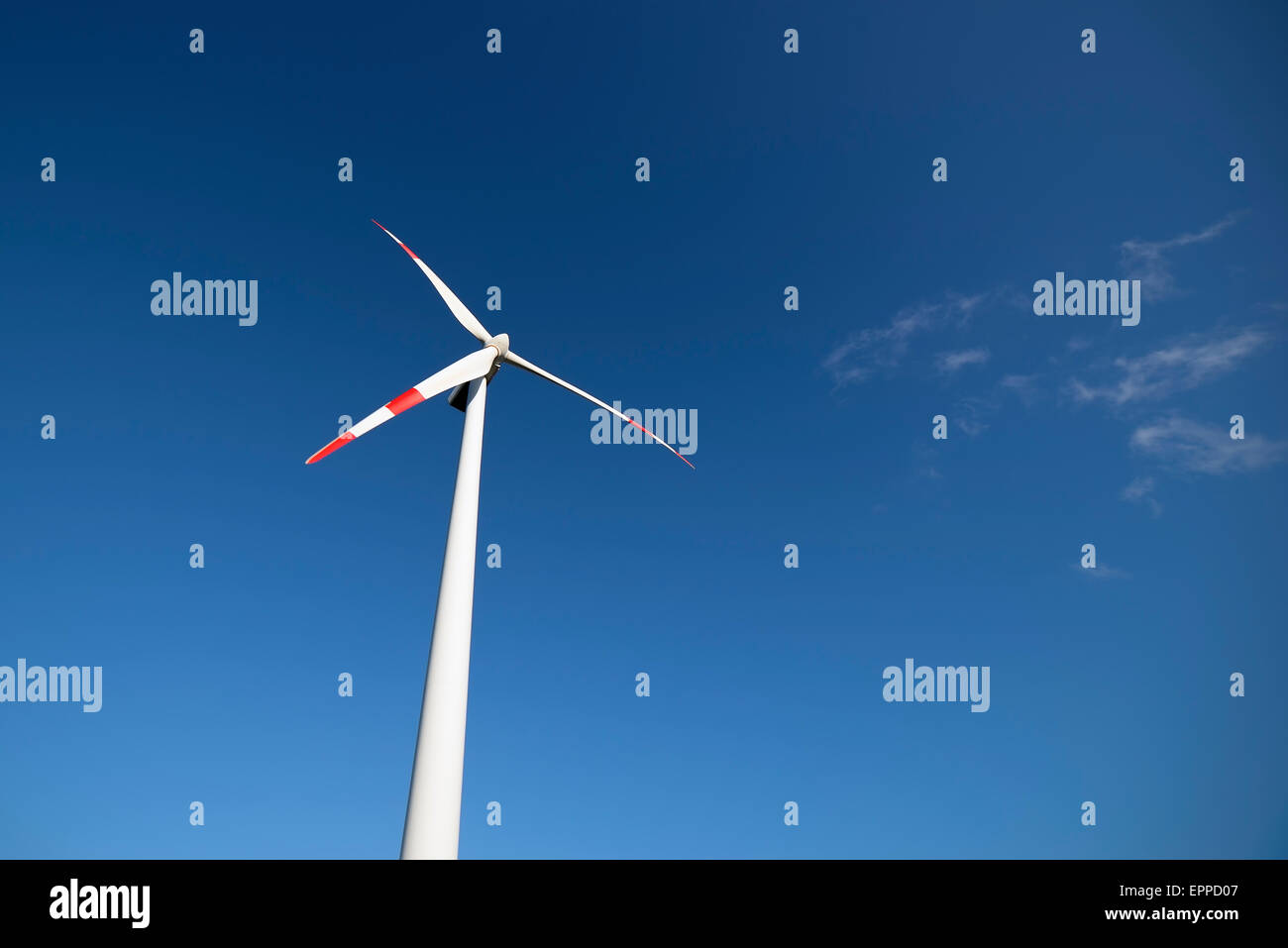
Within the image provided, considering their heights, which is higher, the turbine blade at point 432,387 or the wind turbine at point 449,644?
the turbine blade at point 432,387

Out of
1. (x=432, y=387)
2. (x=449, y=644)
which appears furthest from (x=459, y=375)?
(x=449, y=644)

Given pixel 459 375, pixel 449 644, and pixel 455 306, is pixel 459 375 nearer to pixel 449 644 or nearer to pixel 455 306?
pixel 455 306

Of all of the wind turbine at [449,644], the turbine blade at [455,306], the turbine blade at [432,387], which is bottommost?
the wind turbine at [449,644]

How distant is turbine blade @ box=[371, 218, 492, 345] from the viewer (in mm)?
28781

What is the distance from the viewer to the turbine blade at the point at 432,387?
2450 centimetres

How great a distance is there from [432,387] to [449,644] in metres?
10.9

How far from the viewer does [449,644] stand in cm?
1919

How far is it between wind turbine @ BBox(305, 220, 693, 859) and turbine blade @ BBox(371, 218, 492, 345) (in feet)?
7.43

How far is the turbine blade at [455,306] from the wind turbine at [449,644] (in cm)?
227

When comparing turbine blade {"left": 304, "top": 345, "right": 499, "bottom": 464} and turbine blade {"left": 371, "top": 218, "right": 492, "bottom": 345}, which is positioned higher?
turbine blade {"left": 371, "top": 218, "right": 492, "bottom": 345}
